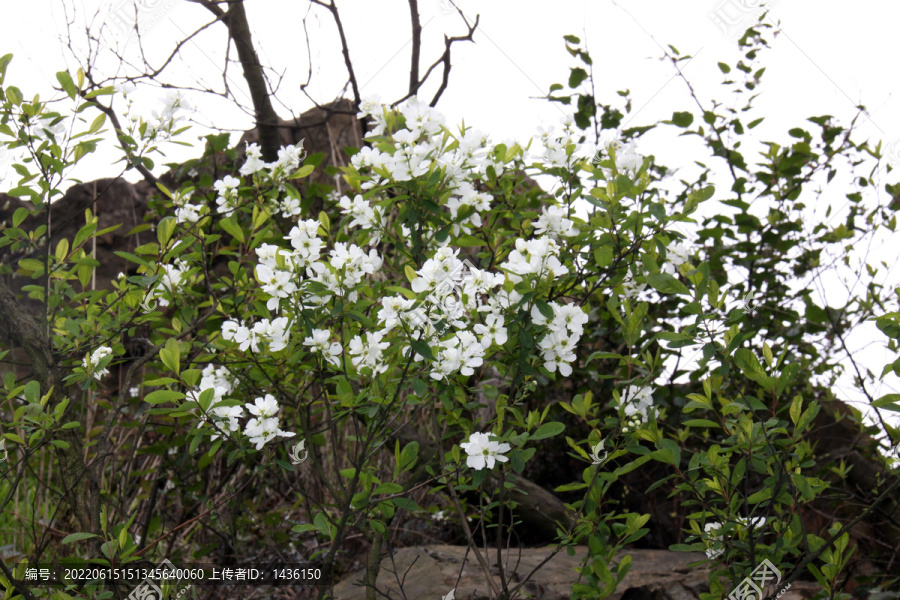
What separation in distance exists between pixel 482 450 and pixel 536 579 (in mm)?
1204

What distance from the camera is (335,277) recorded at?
158 cm

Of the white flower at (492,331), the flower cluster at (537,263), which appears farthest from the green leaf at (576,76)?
the white flower at (492,331)

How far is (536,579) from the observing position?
2.46 meters

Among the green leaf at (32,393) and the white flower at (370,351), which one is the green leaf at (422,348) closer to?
the white flower at (370,351)

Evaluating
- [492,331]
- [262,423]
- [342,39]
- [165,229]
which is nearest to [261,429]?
[262,423]

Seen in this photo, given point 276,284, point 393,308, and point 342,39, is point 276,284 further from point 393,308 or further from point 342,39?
point 342,39

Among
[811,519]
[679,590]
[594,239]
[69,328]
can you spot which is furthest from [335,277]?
[811,519]

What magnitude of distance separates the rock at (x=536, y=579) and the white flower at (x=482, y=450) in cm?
87

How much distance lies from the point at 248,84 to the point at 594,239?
2.11 m

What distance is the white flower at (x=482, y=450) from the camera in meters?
1.48

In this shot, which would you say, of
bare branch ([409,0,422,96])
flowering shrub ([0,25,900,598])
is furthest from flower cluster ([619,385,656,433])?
bare branch ([409,0,422,96])

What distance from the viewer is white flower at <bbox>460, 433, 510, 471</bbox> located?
1476 mm

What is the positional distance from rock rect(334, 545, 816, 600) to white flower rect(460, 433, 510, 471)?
87 centimetres

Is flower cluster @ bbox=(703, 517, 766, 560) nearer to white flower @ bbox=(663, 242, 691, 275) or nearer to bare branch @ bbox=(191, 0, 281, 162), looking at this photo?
white flower @ bbox=(663, 242, 691, 275)
